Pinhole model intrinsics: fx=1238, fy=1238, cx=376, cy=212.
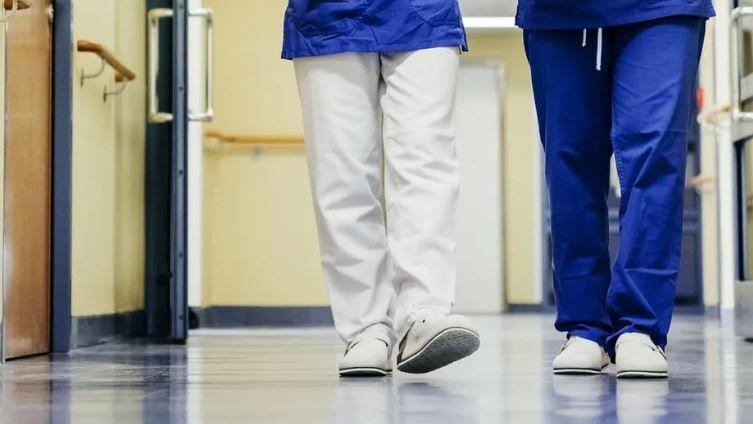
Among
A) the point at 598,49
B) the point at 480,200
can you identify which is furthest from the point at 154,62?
the point at 480,200

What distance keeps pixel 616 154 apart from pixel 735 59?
5.31ft

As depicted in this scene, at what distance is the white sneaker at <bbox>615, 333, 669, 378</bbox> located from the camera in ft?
6.00

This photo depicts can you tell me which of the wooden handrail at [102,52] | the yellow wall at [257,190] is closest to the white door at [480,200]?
the yellow wall at [257,190]

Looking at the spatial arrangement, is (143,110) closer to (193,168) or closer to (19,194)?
(193,168)

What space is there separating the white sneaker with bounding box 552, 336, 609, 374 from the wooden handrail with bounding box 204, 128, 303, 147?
319cm

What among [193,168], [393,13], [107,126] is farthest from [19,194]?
[193,168]

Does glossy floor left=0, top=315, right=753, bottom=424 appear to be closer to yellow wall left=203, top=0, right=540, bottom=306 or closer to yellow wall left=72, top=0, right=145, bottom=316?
yellow wall left=72, top=0, right=145, bottom=316

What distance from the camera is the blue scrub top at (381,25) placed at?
77.1 inches

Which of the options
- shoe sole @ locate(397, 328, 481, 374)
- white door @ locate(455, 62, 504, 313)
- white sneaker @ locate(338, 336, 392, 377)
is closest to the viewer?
shoe sole @ locate(397, 328, 481, 374)

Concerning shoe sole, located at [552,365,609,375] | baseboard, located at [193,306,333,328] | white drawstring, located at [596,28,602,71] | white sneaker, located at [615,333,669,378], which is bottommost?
baseboard, located at [193,306,333,328]

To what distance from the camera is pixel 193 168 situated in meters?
4.88

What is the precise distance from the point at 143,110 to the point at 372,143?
2.08 meters

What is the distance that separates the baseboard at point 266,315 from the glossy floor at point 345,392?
92.9 inches

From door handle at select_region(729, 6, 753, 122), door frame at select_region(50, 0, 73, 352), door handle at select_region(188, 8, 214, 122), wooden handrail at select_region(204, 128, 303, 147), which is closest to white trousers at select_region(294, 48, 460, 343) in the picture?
door frame at select_region(50, 0, 73, 352)
